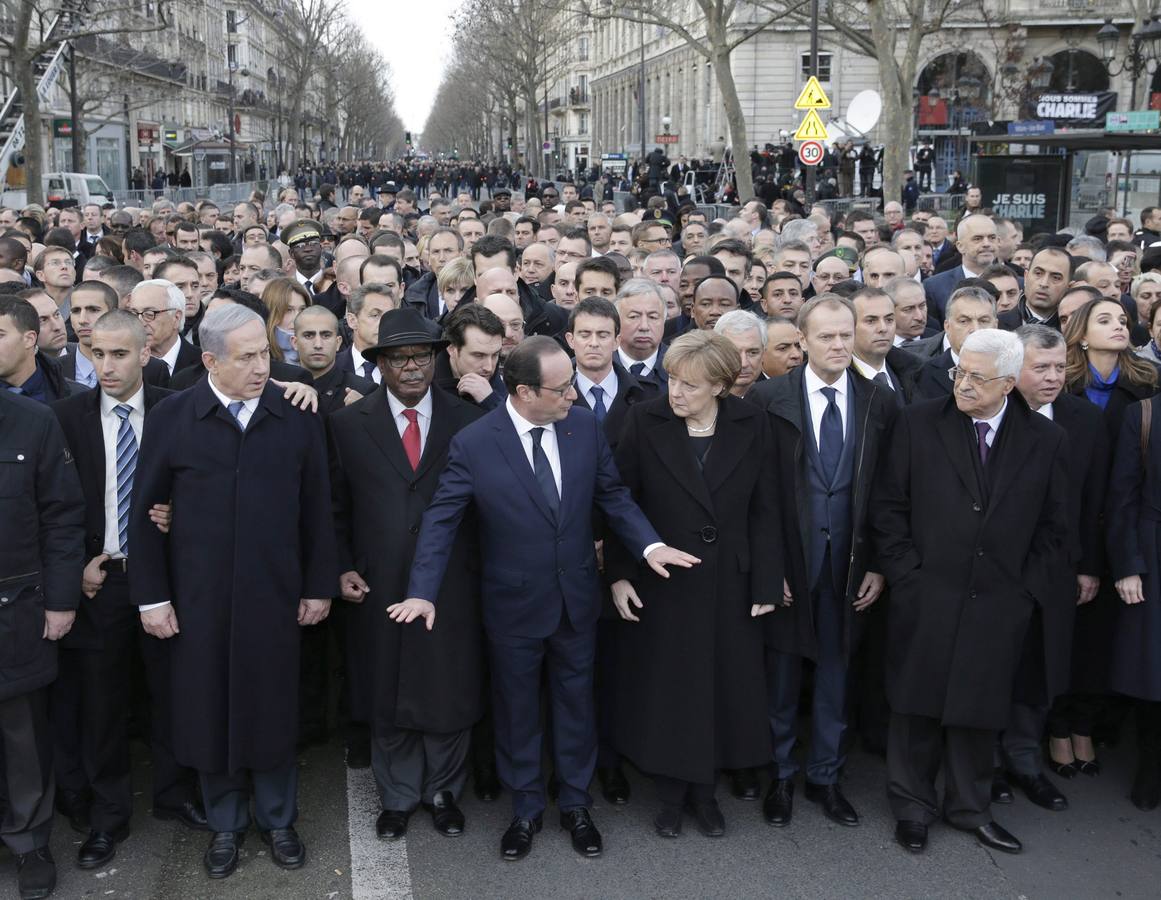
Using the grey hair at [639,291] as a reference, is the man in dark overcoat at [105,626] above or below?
below

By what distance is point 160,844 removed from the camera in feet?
17.4

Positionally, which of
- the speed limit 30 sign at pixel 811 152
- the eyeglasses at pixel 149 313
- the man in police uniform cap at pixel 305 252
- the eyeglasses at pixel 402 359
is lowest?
the eyeglasses at pixel 402 359

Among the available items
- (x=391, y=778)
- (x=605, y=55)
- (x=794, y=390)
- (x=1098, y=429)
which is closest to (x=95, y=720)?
(x=391, y=778)

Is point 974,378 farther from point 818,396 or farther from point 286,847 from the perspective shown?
point 286,847

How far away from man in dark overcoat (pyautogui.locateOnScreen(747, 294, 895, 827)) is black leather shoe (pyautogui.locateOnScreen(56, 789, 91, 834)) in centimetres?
287

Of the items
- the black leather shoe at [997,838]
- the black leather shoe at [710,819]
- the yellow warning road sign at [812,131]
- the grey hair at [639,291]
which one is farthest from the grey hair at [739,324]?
the yellow warning road sign at [812,131]

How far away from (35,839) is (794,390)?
3.55 metres

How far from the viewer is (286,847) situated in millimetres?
5133

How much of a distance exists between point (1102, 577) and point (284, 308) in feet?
15.2

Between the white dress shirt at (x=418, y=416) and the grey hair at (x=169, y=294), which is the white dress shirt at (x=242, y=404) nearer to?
the white dress shirt at (x=418, y=416)

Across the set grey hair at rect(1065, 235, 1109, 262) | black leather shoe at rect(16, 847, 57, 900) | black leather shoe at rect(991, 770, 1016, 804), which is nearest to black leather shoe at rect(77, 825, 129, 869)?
black leather shoe at rect(16, 847, 57, 900)

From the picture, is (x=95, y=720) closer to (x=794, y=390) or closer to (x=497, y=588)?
(x=497, y=588)

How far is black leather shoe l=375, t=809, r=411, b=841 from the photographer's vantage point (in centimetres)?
533

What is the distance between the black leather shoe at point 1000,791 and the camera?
18.5 feet
